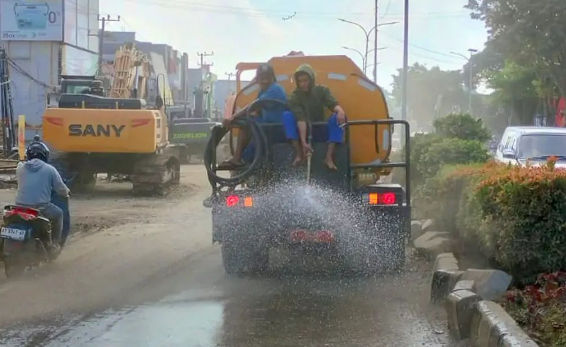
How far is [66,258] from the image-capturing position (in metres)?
10.4

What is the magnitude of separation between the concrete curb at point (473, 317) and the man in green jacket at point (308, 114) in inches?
77.5

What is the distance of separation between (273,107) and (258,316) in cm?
278

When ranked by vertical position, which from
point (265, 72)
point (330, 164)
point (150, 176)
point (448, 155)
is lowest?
point (150, 176)

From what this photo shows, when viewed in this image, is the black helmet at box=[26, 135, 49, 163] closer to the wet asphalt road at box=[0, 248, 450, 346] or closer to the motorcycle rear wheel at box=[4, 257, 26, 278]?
the motorcycle rear wheel at box=[4, 257, 26, 278]

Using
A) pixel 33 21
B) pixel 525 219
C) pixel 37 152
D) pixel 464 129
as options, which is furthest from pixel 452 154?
pixel 33 21

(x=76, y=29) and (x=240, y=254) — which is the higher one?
(x=76, y=29)

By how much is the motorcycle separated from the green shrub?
10678 millimetres

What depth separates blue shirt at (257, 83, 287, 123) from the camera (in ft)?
30.0

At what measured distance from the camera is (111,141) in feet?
57.5

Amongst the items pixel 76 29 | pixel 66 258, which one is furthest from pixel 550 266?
pixel 76 29

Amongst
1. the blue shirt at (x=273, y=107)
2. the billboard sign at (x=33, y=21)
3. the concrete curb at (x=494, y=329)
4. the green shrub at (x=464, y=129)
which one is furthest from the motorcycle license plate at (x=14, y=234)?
the billboard sign at (x=33, y=21)

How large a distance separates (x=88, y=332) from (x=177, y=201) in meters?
11.4

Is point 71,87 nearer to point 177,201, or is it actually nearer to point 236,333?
point 177,201

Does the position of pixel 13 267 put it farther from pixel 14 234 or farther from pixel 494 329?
pixel 494 329
